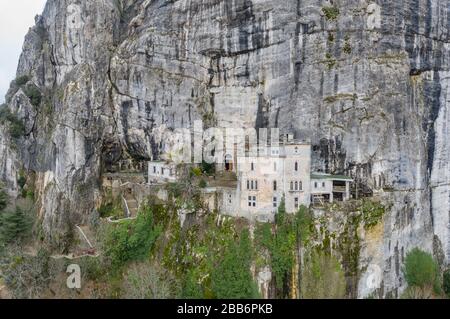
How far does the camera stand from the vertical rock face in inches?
1443

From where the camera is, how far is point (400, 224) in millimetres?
35188

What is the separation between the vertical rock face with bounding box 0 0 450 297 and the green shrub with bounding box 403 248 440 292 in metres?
0.94

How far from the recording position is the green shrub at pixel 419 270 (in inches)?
1358

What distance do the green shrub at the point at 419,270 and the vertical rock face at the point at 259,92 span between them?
937 millimetres

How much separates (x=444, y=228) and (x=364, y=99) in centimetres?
1662

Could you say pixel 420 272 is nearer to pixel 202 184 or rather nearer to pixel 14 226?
pixel 202 184

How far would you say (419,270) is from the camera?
3484cm

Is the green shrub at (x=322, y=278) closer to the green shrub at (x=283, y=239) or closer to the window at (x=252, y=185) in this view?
the green shrub at (x=283, y=239)

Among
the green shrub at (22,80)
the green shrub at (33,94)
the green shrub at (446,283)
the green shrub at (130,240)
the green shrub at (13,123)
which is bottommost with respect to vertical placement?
the green shrub at (446,283)

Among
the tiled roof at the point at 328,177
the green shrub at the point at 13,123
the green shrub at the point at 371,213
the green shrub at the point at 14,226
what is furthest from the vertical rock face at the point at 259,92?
the green shrub at the point at 14,226

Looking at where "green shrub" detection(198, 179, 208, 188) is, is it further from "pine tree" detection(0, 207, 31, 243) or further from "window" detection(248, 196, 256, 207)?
"pine tree" detection(0, 207, 31, 243)

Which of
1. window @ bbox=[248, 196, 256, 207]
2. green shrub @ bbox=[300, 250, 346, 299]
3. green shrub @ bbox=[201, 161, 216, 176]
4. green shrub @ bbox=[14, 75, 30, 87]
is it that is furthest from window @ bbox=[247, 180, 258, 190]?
green shrub @ bbox=[14, 75, 30, 87]

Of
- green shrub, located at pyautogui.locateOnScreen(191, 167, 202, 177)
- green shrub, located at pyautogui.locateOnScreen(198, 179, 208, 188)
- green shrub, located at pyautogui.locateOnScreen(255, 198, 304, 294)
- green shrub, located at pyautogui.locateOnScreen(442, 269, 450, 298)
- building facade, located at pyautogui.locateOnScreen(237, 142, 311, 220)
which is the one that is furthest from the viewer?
green shrub, located at pyautogui.locateOnScreen(191, 167, 202, 177)
